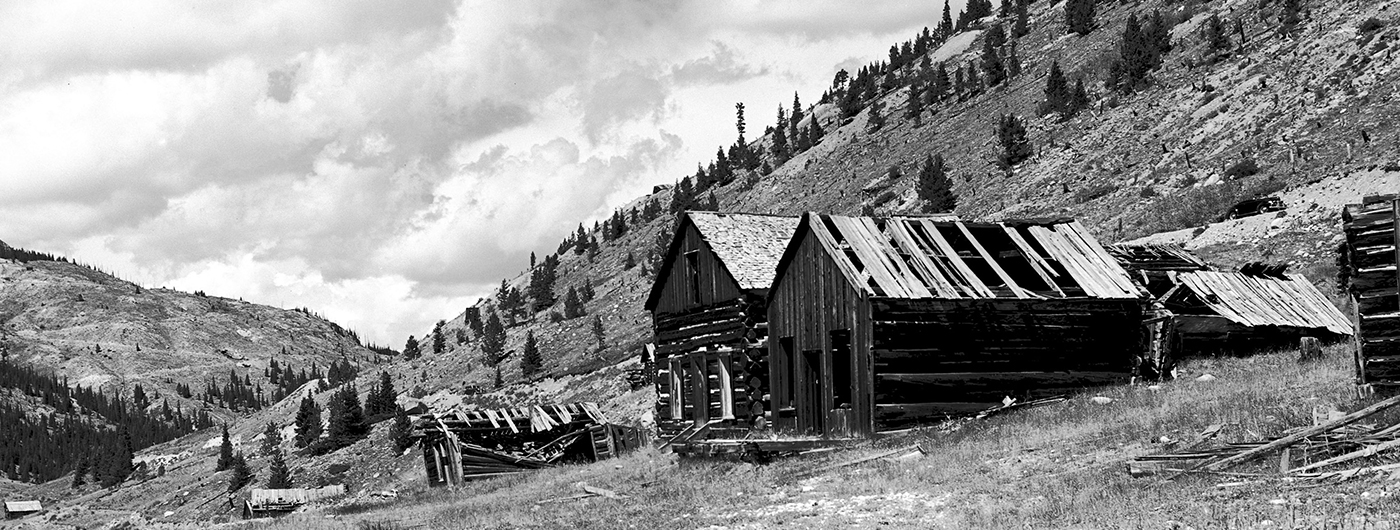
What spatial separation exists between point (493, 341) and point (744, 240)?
53.4m

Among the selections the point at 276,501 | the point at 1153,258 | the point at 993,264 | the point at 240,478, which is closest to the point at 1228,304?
the point at 1153,258

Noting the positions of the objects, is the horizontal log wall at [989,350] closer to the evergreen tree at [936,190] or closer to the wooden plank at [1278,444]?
the wooden plank at [1278,444]

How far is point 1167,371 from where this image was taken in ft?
89.5

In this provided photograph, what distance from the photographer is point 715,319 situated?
3272cm

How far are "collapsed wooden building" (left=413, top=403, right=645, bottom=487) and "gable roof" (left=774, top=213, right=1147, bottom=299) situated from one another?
12.6 m

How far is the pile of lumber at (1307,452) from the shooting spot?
13094 mm

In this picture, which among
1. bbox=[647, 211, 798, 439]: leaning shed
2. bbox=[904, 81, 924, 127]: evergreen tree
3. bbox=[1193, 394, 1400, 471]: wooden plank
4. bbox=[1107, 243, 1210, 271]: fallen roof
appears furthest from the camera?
bbox=[904, 81, 924, 127]: evergreen tree

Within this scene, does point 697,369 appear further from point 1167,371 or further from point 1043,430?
point 1043,430

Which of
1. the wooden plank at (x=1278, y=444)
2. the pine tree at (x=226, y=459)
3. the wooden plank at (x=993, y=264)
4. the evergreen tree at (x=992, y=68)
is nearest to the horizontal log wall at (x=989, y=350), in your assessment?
the wooden plank at (x=993, y=264)

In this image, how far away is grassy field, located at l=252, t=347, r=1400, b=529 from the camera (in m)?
12.2

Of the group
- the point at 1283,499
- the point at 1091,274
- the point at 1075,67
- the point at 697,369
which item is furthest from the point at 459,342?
the point at 1283,499

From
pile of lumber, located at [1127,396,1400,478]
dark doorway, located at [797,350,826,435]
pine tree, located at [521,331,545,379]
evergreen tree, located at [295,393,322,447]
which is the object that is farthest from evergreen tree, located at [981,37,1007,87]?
pile of lumber, located at [1127,396,1400,478]

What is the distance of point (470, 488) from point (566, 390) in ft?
103

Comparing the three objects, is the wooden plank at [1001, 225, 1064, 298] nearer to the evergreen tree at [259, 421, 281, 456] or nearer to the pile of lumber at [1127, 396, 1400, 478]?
the pile of lumber at [1127, 396, 1400, 478]
